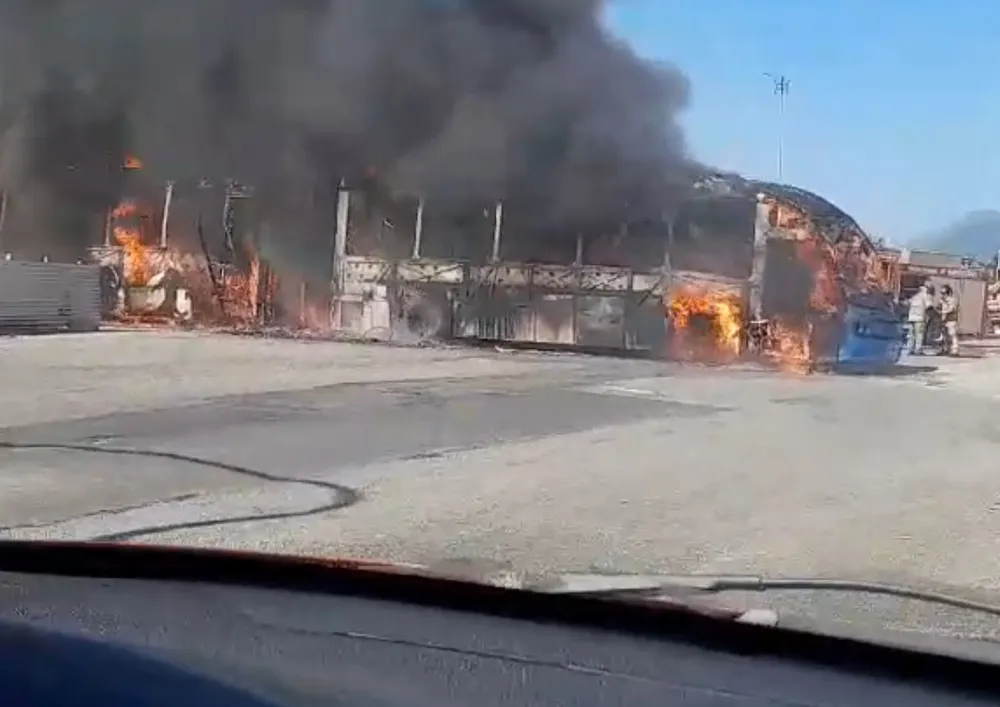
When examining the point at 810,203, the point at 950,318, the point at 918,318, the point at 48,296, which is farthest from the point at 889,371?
the point at 48,296

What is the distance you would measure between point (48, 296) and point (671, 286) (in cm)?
740

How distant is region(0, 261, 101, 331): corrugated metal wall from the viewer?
1639cm

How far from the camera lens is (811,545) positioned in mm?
4875

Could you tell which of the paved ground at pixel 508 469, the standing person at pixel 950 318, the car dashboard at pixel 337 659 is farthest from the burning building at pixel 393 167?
the car dashboard at pixel 337 659

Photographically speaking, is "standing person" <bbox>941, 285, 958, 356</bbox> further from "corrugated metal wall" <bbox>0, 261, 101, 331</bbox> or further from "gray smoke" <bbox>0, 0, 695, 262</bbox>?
"corrugated metal wall" <bbox>0, 261, 101, 331</bbox>

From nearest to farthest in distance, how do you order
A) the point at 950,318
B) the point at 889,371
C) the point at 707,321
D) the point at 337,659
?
the point at 337,659 → the point at 889,371 → the point at 707,321 → the point at 950,318

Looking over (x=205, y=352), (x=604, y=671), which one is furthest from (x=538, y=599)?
(x=205, y=352)

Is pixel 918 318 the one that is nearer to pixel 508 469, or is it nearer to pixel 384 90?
pixel 384 90

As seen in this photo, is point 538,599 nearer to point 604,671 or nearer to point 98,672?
point 604,671

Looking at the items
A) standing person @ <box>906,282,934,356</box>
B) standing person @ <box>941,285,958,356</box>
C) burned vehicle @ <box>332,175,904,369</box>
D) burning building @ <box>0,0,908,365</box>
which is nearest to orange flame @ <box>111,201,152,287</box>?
burning building @ <box>0,0,908,365</box>

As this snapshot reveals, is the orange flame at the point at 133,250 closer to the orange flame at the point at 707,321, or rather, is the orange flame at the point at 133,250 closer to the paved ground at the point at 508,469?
the orange flame at the point at 707,321

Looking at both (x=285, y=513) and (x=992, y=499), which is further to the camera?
(x=992, y=499)

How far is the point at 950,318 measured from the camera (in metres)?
20.5

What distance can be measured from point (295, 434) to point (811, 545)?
134 inches
